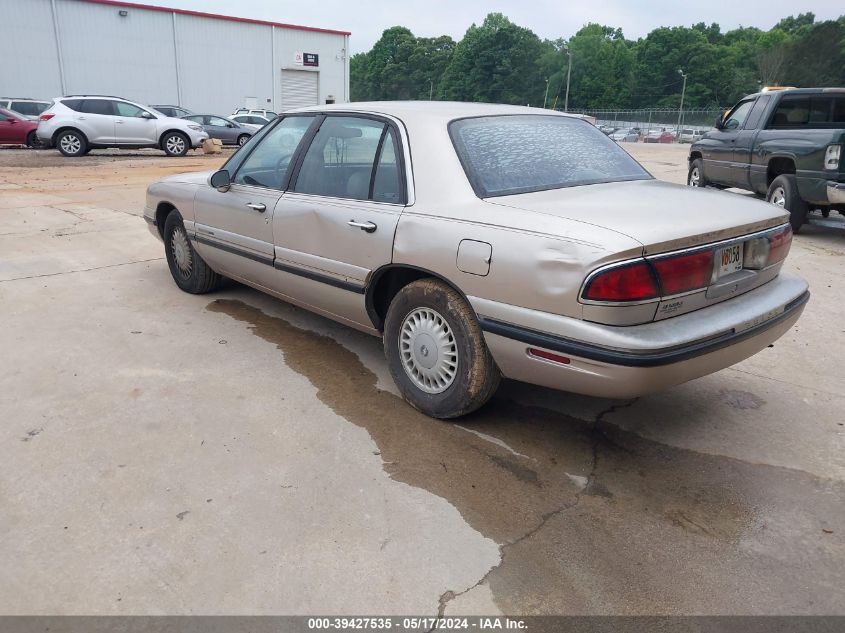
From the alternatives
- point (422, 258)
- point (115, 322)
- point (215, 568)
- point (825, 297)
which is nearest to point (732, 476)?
point (422, 258)

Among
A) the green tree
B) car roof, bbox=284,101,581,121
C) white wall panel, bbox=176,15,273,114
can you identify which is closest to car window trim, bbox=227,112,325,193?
car roof, bbox=284,101,581,121

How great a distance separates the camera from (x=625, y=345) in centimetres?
260

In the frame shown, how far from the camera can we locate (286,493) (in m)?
2.75

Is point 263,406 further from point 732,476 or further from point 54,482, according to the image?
point 732,476

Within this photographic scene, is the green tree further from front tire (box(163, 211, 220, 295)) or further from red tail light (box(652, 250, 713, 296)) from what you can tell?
red tail light (box(652, 250, 713, 296))

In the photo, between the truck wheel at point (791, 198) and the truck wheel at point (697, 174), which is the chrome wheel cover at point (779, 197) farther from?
the truck wheel at point (697, 174)

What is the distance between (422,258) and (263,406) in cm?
120

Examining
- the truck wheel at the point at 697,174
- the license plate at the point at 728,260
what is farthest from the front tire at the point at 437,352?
the truck wheel at the point at 697,174

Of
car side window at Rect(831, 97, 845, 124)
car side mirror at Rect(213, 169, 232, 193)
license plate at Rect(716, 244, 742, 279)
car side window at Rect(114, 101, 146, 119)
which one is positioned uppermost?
car side window at Rect(831, 97, 845, 124)

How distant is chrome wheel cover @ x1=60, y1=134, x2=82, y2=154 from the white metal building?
737 inches

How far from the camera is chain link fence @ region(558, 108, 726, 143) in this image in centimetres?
5212

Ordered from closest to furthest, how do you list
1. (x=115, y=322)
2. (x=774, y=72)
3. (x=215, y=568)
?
(x=215, y=568) < (x=115, y=322) < (x=774, y=72)

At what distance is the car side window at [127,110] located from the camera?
18784 millimetres

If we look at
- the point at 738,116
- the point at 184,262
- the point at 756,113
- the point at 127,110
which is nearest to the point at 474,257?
the point at 184,262
